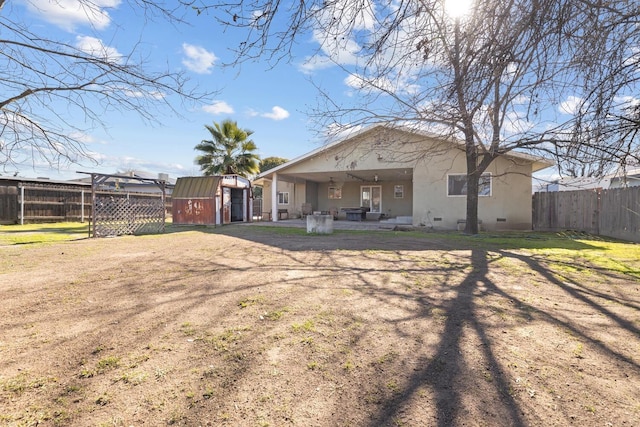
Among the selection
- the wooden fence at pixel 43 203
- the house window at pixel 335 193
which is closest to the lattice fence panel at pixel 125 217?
the wooden fence at pixel 43 203

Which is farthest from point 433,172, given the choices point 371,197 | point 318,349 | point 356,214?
point 318,349

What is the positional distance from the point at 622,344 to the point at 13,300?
22.4 ft

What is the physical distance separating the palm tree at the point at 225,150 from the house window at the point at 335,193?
5913mm

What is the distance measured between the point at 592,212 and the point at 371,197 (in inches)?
452

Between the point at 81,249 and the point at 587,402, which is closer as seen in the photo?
the point at 587,402

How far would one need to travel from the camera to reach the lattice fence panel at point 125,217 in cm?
1188

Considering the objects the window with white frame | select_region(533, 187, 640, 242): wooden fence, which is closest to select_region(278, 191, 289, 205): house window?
the window with white frame

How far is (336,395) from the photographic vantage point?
2121 millimetres

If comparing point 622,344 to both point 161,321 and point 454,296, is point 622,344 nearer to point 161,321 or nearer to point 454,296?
point 454,296

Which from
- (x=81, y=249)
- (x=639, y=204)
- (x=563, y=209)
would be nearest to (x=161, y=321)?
(x=81, y=249)

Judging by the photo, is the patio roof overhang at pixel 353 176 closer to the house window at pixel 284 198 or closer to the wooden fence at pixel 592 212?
the house window at pixel 284 198

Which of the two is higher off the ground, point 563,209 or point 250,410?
point 563,209

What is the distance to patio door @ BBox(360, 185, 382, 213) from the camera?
21.0m

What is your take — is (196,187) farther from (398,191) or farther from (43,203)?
(398,191)
